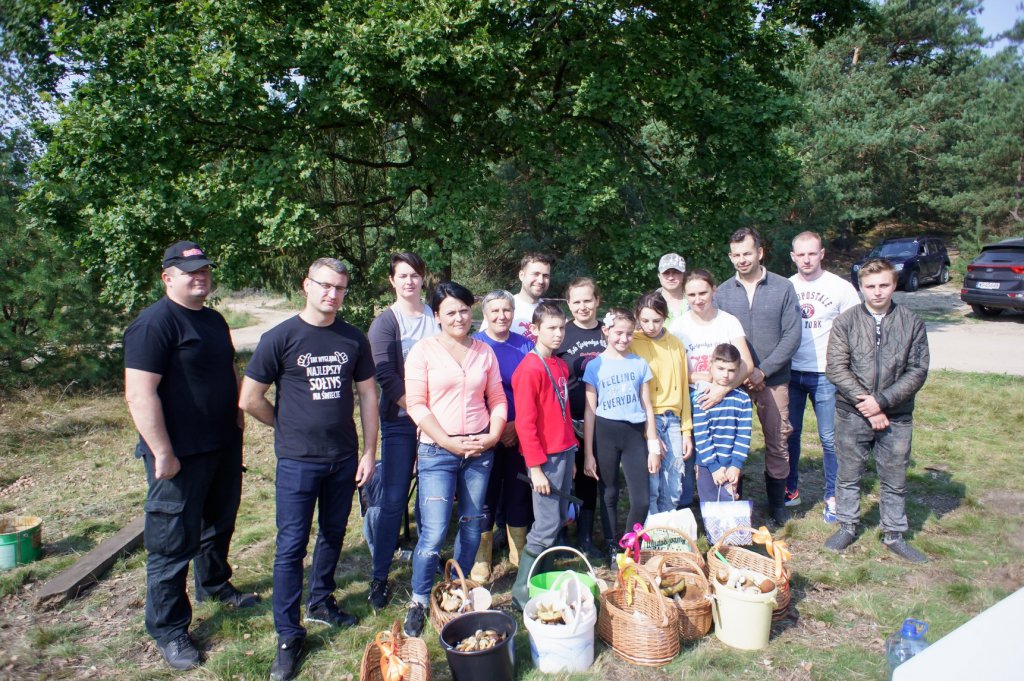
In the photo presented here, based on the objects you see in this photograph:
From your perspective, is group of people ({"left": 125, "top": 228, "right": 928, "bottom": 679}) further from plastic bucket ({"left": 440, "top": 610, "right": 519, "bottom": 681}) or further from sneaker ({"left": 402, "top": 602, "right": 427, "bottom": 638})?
plastic bucket ({"left": 440, "top": 610, "right": 519, "bottom": 681})

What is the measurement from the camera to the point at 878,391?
3881 mm

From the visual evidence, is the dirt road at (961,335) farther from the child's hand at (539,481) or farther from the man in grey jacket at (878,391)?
the man in grey jacket at (878,391)

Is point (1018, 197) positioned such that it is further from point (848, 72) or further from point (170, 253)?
point (170, 253)

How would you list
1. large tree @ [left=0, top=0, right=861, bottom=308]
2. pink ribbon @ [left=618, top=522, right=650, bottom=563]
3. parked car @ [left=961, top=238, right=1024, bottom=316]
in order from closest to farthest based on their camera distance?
pink ribbon @ [left=618, top=522, right=650, bottom=563], large tree @ [left=0, top=0, right=861, bottom=308], parked car @ [left=961, top=238, right=1024, bottom=316]

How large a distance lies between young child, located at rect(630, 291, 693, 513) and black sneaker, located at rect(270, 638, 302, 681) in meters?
2.16

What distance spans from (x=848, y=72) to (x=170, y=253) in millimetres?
28562

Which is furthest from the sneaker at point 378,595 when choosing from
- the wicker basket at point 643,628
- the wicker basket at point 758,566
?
the wicker basket at point 758,566

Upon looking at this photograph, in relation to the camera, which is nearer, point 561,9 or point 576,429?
point 576,429

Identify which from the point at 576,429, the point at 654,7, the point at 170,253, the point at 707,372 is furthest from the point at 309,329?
the point at 654,7

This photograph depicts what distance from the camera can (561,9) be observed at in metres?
7.97

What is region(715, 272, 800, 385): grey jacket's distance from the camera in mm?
4270

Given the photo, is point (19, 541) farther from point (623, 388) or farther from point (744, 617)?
point (744, 617)

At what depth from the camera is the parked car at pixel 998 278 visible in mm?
13102

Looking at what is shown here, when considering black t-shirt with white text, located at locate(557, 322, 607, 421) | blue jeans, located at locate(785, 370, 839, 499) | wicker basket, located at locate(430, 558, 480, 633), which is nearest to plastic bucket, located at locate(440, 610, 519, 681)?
wicker basket, located at locate(430, 558, 480, 633)
